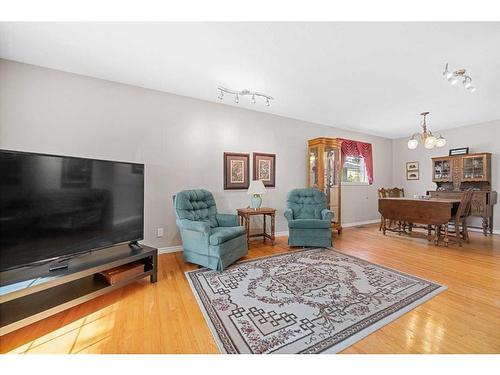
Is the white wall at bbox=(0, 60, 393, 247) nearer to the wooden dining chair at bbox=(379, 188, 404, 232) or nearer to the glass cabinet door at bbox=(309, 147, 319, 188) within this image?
the glass cabinet door at bbox=(309, 147, 319, 188)

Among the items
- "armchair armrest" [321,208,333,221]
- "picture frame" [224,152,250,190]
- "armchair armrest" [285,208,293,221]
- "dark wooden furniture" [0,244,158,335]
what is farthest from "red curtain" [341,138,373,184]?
"dark wooden furniture" [0,244,158,335]

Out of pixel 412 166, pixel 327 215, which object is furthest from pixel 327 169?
pixel 412 166

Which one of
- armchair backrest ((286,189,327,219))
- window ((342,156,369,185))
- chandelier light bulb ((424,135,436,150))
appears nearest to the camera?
chandelier light bulb ((424,135,436,150))

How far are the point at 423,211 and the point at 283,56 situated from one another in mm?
3519

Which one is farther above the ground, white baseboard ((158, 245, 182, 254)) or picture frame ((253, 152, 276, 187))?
picture frame ((253, 152, 276, 187))

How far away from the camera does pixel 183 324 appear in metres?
1.54

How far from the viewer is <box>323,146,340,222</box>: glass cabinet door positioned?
4.36 metres

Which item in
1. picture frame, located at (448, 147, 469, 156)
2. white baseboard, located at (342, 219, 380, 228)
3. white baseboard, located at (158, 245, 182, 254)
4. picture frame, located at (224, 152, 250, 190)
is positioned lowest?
white baseboard, located at (158, 245, 182, 254)

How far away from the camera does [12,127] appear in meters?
2.26

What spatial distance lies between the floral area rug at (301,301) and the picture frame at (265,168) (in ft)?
5.43

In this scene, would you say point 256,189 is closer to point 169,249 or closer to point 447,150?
point 169,249
